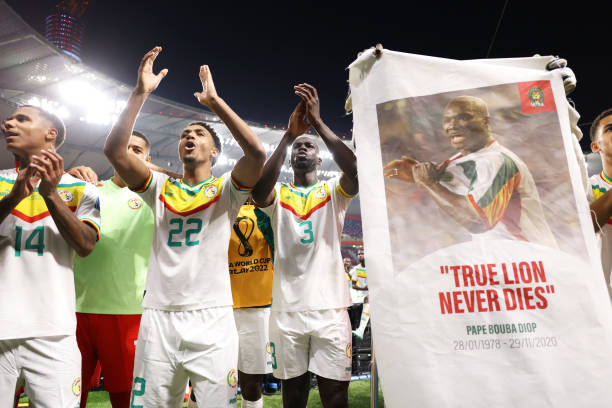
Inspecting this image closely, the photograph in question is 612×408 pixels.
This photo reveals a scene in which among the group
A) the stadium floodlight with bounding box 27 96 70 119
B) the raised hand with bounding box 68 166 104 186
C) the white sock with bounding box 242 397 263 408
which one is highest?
the stadium floodlight with bounding box 27 96 70 119

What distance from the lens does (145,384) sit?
2152 mm

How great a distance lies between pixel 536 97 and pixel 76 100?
22585 millimetres

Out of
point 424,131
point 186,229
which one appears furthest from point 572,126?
point 186,229

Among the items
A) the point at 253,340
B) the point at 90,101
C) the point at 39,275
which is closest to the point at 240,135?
the point at 39,275

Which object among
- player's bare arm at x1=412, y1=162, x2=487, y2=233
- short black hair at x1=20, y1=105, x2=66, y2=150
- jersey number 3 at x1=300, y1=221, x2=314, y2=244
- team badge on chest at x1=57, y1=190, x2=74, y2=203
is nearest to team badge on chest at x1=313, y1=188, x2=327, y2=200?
jersey number 3 at x1=300, y1=221, x2=314, y2=244

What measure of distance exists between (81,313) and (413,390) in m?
2.41

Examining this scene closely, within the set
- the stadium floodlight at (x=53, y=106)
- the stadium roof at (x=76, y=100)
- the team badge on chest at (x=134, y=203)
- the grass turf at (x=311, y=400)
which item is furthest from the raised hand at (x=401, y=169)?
the stadium floodlight at (x=53, y=106)

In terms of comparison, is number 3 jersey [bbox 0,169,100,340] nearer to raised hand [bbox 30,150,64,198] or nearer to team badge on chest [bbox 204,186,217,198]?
raised hand [bbox 30,150,64,198]

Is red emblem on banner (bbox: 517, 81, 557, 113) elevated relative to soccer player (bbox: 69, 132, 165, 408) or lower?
elevated

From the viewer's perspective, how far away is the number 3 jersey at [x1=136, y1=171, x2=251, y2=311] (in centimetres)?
230

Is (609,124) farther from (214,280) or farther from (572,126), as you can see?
Answer: (214,280)

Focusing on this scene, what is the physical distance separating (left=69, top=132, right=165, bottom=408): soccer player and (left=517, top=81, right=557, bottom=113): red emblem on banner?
253cm

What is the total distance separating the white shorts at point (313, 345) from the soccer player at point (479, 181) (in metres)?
1.25

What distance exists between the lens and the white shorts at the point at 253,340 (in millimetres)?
3602
